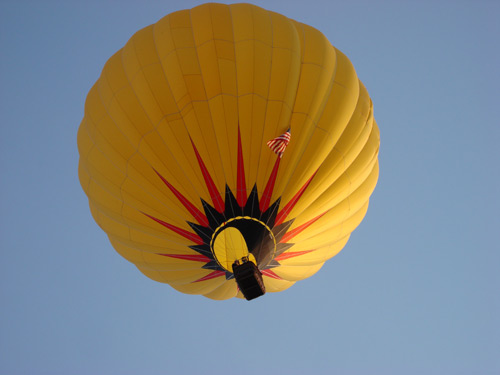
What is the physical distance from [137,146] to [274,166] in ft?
8.43

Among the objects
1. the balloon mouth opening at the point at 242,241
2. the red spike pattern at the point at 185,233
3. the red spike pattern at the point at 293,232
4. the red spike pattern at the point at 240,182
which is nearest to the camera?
the red spike pattern at the point at 240,182

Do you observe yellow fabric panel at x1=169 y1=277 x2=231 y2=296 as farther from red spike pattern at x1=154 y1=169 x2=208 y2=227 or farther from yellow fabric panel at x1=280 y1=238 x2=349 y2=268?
red spike pattern at x1=154 y1=169 x2=208 y2=227

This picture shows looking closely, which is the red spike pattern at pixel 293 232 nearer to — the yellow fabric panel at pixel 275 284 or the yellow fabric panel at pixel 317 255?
the yellow fabric panel at pixel 317 255

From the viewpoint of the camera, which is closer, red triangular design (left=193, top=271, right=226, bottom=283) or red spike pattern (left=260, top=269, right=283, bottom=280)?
red triangular design (left=193, top=271, right=226, bottom=283)

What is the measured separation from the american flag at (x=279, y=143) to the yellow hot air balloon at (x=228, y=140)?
2 cm

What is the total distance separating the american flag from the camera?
9953 mm

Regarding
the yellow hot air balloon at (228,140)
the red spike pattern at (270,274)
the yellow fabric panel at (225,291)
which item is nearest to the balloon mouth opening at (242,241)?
the yellow hot air balloon at (228,140)

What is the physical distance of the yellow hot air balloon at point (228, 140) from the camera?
33.1 ft

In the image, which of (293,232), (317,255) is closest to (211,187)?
(293,232)

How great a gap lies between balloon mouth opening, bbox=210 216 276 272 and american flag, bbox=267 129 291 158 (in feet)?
4.31

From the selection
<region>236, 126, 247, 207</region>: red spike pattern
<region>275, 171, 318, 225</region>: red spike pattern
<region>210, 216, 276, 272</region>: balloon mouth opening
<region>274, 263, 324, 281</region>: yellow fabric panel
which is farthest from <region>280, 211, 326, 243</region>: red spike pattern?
<region>236, 126, 247, 207</region>: red spike pattern

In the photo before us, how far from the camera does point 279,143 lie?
392 inches

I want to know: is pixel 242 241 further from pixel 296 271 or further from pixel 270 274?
pixel 296 271

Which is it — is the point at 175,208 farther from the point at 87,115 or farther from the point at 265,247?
the point at 87,115
